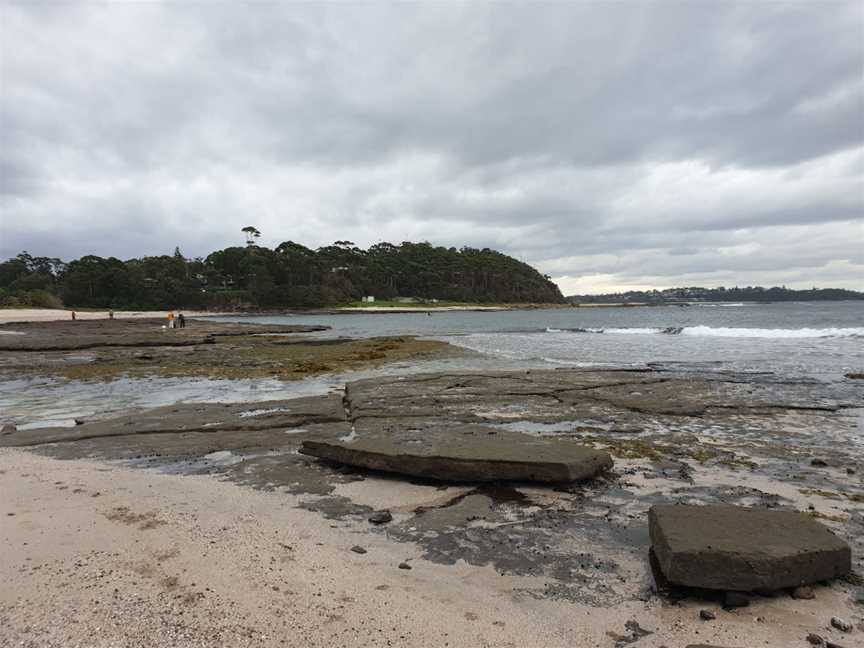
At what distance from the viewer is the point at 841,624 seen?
2.98 metres

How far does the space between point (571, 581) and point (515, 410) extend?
6620mm

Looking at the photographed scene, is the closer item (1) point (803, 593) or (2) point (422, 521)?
(1) point (803, 593)

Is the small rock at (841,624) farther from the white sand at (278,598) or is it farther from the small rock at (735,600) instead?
the small rock at (735,600)

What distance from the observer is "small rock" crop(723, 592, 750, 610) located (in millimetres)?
3205

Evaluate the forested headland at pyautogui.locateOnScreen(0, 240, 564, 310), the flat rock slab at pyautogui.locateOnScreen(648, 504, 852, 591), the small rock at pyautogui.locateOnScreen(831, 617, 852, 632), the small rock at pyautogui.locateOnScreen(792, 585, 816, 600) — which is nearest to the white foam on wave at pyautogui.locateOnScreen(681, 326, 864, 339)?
the flat rock slab at pyautogui.locateOnScreen(648, 504, 852, 591)

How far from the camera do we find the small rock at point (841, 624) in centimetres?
295

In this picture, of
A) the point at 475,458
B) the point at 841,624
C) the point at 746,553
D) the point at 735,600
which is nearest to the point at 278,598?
the point at 475,458

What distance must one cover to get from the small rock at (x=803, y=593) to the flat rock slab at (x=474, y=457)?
2245 mm

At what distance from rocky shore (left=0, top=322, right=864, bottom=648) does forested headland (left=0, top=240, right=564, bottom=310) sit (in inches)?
3899

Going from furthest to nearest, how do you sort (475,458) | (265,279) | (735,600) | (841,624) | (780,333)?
(265,279) < (780,333) < (475,458) < (735,600) < (841,624)

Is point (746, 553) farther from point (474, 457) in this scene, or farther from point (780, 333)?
point (780, 333)

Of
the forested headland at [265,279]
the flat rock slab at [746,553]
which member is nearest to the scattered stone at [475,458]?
the flat rock slab at [746,553]

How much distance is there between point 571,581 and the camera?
357 centimetres

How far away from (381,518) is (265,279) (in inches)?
4910
